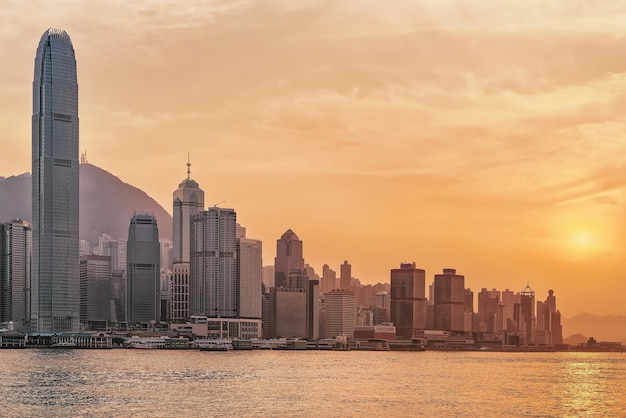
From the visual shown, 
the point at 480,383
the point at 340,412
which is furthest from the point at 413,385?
the point at 340,412

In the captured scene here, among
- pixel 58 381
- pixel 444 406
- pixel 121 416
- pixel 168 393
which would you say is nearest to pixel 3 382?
pixel 58 381

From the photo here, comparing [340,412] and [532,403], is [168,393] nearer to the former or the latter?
[340,412]

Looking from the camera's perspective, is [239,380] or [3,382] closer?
[3,382]

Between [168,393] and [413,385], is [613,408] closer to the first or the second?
[413,385]

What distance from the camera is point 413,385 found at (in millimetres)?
178250

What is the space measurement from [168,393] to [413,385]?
155 ft

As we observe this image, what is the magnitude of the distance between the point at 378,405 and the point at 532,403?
83.9 ft

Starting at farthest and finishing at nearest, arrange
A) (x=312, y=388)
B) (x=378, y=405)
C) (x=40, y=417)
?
1. (x=312, y=388)
2. (x=378, y=405)
3. (x=40, y=417)

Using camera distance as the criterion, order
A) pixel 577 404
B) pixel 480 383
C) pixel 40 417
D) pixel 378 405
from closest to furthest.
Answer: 1. pixel 40 417
2. pixel 378 405
3. pixel 577 404
4. pixel 480 383

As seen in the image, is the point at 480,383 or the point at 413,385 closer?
the point at 413,385

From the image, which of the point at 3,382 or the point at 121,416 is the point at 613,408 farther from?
the point at 3,382

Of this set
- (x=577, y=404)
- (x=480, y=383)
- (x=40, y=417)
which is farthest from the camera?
(x=480, y=383)

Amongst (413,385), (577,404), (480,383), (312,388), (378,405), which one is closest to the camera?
(378,405)

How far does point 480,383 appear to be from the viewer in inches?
7490
